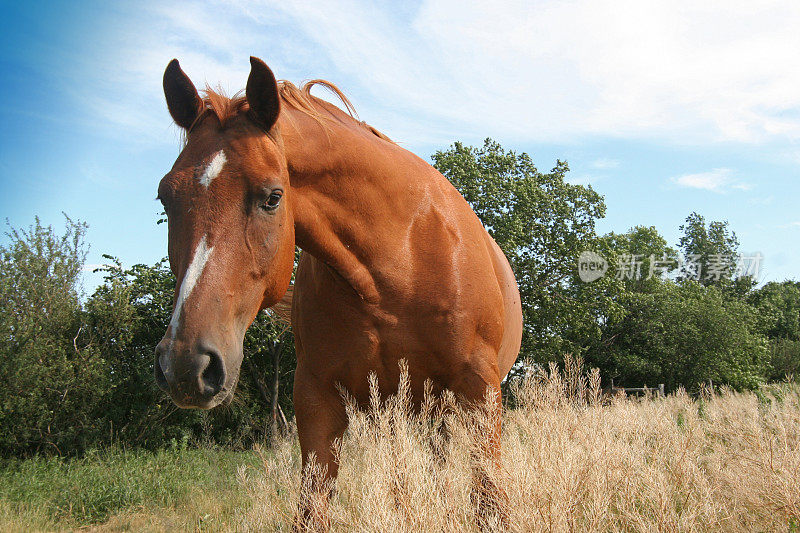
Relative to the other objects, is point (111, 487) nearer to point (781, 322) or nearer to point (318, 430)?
point (318, 430)

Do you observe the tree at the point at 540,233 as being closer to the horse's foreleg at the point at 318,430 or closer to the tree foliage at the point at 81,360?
the tree foliage at the point at 81,360

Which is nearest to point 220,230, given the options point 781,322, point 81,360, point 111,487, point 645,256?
point 111,487

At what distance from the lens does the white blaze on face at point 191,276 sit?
163 centimetres

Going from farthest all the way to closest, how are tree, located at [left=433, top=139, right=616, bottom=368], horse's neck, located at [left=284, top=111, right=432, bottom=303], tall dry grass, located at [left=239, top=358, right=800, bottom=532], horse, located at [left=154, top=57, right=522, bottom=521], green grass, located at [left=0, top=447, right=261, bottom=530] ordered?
tree, located at [left=433, top=139, right=616, bottom=368]
green grass, located at [left=0, top=447, right=261, bottom=530]
horse's neck, located at [left=284, top=111, right=432, bottom=303]
tall dry grass, located at [left=239, top=358, right=800, bottom=532]
horse, located at [left=154, top=57, right=522, bottom=521]

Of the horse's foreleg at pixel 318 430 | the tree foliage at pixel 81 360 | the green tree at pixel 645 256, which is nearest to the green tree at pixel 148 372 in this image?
the tree foliage at pixel 81 360

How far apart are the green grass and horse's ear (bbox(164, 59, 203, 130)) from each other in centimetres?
416

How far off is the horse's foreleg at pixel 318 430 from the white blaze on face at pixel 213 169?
117 cm

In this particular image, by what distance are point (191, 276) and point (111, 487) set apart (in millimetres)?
6393

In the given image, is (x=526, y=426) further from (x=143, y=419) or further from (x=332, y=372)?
(x=143, y=419)

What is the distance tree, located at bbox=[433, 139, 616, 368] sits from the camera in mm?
16109

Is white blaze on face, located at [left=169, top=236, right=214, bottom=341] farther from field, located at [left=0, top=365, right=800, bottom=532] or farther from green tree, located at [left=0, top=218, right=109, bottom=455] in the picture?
green tree, located at [left=0, top=218, right=109, bottom=455]

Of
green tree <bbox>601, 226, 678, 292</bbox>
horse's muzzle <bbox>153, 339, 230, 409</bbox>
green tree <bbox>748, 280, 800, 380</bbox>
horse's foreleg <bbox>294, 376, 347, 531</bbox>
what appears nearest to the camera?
horse's muzzle <bbox>153, 339, 230, 409</bbox>

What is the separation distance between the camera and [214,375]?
5.44ft

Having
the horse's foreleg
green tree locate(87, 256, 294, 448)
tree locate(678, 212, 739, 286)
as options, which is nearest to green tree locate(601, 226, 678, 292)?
tree locate(678, 212, 739, 286)
